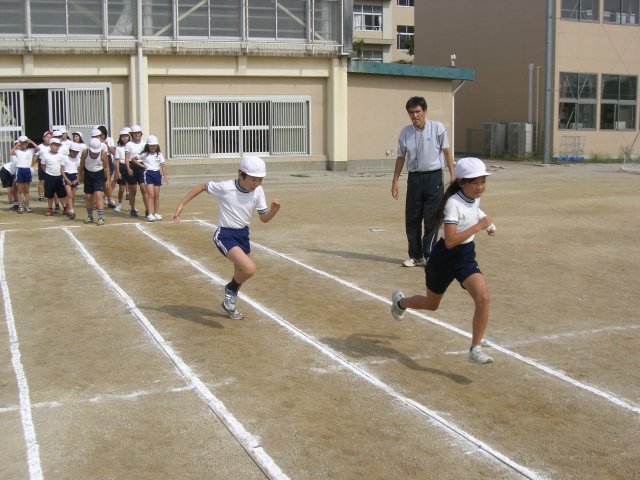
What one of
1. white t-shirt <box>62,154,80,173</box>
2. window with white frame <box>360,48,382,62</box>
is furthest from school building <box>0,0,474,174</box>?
window with white frame <box>360,48,382,62</box>

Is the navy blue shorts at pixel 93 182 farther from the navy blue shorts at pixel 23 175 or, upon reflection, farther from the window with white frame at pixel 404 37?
the window with white frame at pixel 404 37

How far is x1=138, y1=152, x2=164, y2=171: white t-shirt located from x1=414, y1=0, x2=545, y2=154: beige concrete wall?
25.1 m

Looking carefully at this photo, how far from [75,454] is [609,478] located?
308cm

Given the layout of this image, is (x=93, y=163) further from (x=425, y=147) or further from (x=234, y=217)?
(x=234, y=217)

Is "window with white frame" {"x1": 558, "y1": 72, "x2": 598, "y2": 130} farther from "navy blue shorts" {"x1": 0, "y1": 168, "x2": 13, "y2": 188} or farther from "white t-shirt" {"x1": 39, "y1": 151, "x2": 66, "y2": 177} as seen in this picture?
"white t-shirt" {"x1": 39, "y1": 151, "x2": 66, "y2": 177}

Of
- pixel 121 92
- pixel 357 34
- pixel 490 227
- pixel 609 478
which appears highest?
pixel 357 34

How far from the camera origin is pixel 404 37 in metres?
65.6

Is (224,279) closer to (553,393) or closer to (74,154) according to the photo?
(553,393)

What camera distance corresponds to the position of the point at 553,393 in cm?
624

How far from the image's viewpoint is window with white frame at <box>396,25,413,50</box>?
65.3m

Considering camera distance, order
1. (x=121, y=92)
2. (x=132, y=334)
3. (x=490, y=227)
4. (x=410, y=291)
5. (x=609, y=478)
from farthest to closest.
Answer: (x=121, y=92)
(x=410, y=291)
(x=132, y=334)
(x=490, y=227)
(x=609, y=478)

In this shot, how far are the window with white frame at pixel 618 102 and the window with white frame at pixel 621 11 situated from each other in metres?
2.48

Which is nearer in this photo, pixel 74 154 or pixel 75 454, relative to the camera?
pixel 75 454

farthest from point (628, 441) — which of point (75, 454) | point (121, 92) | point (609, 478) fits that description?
point (121, 92)
